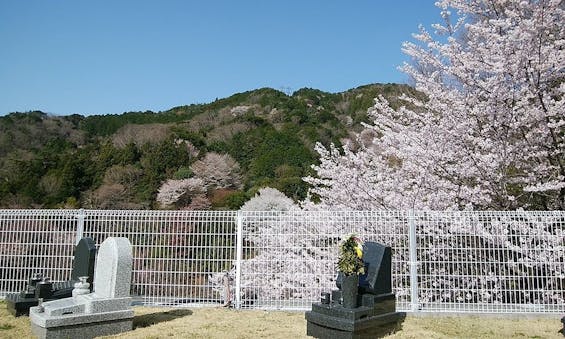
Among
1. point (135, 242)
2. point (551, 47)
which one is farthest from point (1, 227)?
point (551, 47)

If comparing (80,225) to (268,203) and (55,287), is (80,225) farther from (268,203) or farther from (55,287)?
(268,203)

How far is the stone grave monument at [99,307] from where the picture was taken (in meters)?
5.30

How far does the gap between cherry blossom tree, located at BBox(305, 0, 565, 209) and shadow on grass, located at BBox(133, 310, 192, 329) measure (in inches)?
189

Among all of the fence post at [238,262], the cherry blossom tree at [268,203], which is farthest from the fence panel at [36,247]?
the cherry blossom tree at [268,203]

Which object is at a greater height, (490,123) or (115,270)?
(490,123)

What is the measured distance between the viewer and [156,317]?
22.2 ft

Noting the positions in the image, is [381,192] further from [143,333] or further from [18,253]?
[18,253]

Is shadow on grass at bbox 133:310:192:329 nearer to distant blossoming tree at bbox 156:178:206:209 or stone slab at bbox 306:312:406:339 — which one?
stone slab at bbox 306:312:406:339

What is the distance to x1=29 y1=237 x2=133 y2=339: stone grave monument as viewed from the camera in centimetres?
530

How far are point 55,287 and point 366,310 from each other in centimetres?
506

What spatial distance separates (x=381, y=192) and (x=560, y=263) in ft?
12.1

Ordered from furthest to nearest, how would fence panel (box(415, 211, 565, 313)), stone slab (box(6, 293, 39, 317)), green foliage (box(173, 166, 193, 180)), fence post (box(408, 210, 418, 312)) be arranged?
green foliage (box(173, 166, 193, 180)) < fence post (box(408, 210, 418, 312)) < fence panel (box(415, 211, 565, 313)) < stone slab (box(6, 293, 39, 317))

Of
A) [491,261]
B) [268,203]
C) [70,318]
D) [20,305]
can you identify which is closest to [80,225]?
[20,305]

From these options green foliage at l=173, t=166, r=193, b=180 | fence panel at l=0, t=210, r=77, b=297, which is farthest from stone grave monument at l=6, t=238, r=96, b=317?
green foliage at l=173, t=166, r=193, b=180
